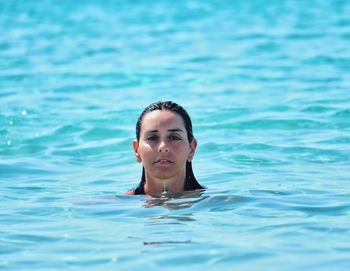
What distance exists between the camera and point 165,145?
612 centimetres

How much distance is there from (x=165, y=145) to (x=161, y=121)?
0.62 feet

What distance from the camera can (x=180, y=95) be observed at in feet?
41.2

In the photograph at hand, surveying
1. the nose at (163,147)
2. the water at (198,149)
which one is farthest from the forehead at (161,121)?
the water at (198,149)

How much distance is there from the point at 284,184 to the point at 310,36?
12.0 m

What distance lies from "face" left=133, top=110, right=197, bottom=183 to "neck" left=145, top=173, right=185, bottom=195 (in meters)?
0.13

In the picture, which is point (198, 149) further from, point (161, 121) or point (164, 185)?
point (161, 121)

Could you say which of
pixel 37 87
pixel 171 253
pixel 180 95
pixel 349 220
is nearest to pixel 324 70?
pixel 180 95

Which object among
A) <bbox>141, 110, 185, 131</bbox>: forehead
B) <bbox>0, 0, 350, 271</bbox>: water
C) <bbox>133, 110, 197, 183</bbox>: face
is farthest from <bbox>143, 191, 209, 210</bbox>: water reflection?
<bbox>141, 110, 185, 131</bbox>: forehead

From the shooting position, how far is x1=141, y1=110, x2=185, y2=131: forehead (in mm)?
6191

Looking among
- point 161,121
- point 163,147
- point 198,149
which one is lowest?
point 198,149

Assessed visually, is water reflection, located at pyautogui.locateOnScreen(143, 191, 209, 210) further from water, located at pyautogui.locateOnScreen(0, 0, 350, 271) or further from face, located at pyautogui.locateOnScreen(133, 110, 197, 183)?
face, located at pyautogui.locateOnScreen(133, 110, 197, 183)

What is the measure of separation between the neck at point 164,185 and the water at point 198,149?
0.13 m

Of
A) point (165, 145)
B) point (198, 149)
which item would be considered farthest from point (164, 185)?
point (198, 149)

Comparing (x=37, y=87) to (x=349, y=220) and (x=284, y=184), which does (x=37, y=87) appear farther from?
(x=349, y=220)
